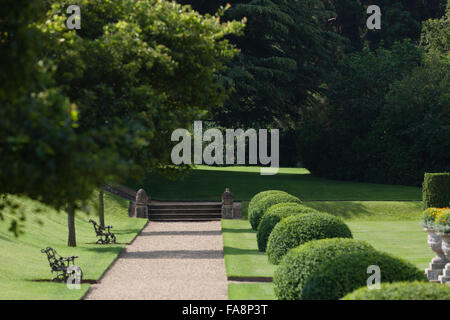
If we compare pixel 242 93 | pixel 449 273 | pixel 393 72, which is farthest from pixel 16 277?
pixel 393 72

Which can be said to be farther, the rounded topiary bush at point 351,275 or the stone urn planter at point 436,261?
A: the stone urn planter at point 436,261

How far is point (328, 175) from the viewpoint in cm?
4572

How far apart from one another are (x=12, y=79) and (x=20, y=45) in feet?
1.11

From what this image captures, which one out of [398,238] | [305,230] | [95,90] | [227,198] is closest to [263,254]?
[305,230]

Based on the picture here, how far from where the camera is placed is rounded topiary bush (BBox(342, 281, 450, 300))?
720cm

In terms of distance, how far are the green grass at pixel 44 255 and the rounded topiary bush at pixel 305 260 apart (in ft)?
13.3

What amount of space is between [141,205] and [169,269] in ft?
45.9

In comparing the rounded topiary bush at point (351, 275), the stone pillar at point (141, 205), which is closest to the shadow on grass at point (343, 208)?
the stone pillar at point (141, 205)

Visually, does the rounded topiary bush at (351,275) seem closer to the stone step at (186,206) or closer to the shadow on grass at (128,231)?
the shadow on grass at (128,231)

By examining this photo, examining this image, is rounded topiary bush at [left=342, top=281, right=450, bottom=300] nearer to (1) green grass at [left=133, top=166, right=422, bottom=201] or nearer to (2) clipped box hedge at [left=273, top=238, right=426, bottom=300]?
(2) clipped box hedge at [left=273, top=238, right=426, bottom=300]

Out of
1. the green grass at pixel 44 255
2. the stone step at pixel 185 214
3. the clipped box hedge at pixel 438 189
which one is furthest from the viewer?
the stone step at pixel 185 214

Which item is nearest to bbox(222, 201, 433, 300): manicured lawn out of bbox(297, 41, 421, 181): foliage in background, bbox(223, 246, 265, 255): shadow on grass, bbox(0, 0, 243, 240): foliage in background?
bbox(223, 246, 265, 255): shadow on grass

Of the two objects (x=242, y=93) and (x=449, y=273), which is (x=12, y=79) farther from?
(x=242, y=93)

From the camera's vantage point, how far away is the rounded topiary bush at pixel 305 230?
15047 millimetres
